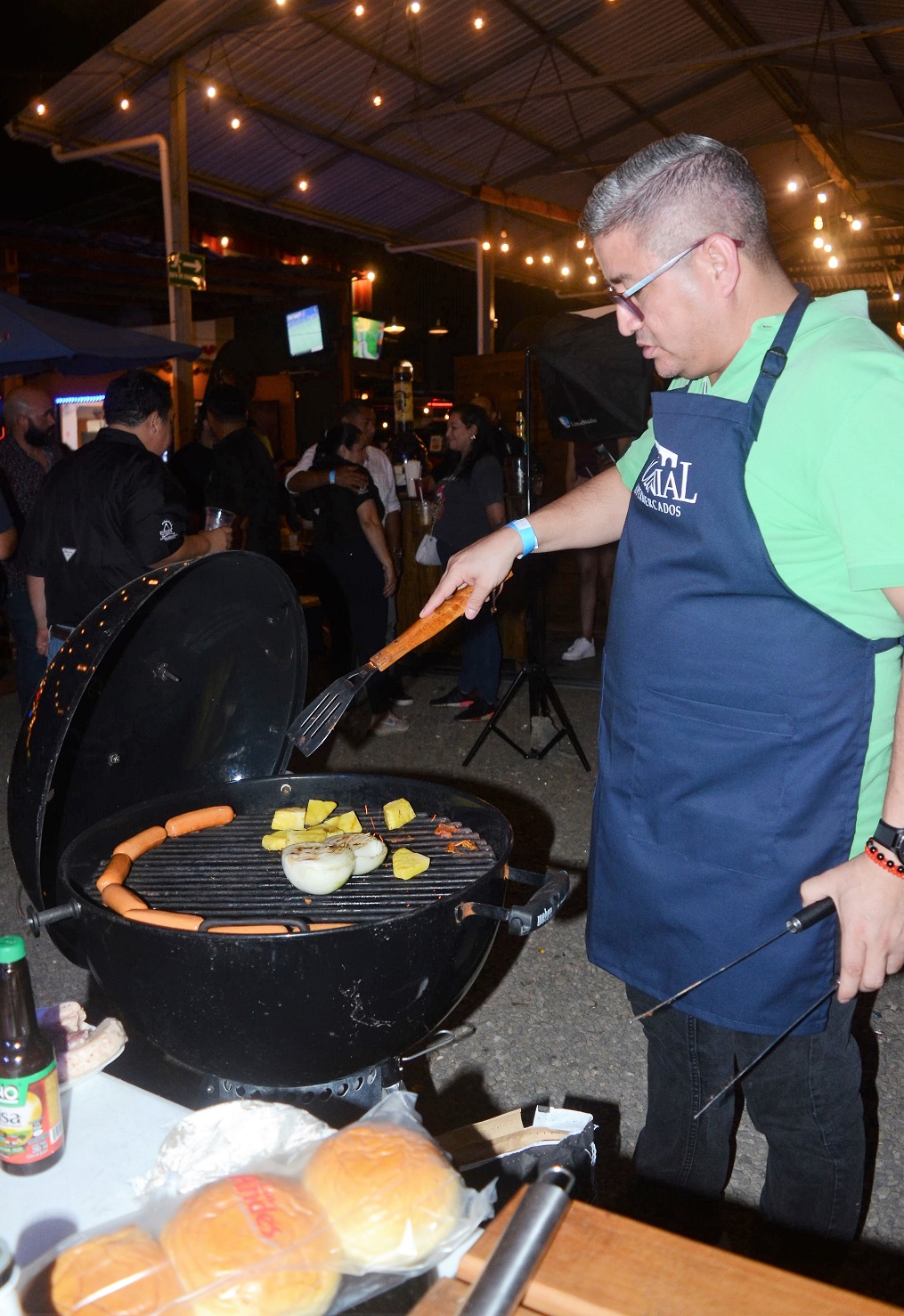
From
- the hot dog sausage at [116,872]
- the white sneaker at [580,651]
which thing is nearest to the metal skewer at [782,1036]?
the hot dog sausage at [116,872]

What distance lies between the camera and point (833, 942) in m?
1.67

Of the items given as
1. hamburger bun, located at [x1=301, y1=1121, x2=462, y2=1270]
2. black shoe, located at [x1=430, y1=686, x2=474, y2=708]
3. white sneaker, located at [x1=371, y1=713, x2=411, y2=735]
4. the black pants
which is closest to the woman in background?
black shoe, located at [x1=430, y1=686, x2=474, y2=708]

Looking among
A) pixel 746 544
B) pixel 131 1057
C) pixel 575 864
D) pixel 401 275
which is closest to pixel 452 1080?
pixel 131 1057

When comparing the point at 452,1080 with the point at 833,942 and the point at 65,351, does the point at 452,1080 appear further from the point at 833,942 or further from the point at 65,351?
the point at 65,351

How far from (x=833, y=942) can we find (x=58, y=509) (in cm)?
335

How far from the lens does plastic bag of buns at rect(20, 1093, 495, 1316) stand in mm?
916

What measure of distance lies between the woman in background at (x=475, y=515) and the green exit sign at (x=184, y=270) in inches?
137

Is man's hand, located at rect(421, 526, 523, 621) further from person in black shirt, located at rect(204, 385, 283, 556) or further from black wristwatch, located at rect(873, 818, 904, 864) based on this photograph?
person in black shirt, located at rect(204, 385, 283, 556)

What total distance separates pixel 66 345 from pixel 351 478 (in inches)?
91.7

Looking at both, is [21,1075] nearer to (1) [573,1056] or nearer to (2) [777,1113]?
(2) [777,1113]

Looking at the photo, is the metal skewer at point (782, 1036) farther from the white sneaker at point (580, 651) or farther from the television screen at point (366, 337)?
the television screen at point (366, 337)

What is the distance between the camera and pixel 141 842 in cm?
200

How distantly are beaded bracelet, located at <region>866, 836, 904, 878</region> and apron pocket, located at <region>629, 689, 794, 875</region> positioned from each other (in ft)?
0.60

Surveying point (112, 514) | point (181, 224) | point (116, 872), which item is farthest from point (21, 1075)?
point (181, 224)
